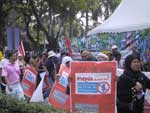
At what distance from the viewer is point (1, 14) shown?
37.2 m

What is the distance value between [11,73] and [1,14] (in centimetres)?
2543

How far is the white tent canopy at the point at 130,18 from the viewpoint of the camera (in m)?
13.2

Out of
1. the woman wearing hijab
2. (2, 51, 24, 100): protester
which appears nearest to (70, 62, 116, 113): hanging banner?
the woman wearing hijab

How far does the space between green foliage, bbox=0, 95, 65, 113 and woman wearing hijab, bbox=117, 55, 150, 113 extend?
1.23 metres

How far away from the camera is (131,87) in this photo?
A: 7.61 meters

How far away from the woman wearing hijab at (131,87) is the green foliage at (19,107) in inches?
48.5

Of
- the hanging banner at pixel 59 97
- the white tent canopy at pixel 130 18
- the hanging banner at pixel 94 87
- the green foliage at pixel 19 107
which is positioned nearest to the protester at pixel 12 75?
the hanging banner at pixel 59 97

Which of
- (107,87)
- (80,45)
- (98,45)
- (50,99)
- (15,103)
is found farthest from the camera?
(80,45)

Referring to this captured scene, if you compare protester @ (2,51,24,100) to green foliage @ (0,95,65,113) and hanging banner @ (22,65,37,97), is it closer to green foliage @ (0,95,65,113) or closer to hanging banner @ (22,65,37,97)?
hanging banner @ (22,65,37,97)

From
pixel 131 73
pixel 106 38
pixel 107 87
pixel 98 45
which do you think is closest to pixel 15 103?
pixel 131 73

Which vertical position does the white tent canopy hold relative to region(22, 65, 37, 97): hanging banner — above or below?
above

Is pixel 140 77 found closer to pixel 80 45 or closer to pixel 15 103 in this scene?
pixel 15 103

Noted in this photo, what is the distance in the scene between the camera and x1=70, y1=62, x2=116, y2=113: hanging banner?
9875 millimetres

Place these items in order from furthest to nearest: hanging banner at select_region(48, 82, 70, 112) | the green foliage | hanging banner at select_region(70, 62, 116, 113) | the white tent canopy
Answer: the white tent canopy, hanging banner at select_region(48, 82, 70, 112), hanging banner at select_region(70, 62, 116, 113), the green foliage
